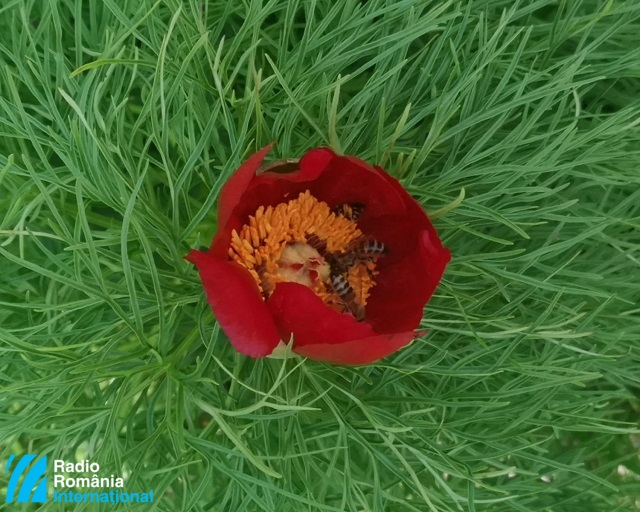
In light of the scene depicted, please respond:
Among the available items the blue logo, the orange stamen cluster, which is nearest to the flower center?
the orange stamen cluster

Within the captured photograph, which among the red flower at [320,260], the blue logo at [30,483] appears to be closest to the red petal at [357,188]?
the red flower at [320,260]

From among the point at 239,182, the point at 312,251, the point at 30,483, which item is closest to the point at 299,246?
the point at 312,251

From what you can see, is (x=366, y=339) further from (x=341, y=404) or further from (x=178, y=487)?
(x=178, y=487)

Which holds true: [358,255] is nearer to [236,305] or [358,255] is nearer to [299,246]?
[299,246]

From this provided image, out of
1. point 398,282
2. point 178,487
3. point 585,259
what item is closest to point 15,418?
point 178,487

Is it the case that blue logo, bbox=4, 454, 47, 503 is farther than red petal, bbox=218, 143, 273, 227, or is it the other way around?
blue logo, bbox=4, 454, 47, 503

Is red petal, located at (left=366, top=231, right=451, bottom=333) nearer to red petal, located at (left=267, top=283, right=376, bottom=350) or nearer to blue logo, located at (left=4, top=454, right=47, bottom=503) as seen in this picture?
red petal, located at (left=267, top=283, right=376, bottom=350)

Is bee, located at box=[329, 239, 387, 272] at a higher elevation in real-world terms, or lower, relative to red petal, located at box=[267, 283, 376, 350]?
lower

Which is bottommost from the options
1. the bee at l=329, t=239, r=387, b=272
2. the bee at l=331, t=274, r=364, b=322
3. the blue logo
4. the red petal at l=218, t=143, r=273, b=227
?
the blue logo
